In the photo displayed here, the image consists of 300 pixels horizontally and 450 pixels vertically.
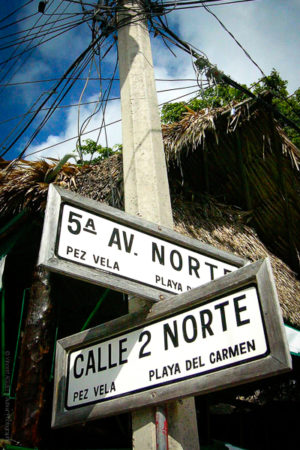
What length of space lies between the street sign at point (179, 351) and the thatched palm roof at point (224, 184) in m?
2.37

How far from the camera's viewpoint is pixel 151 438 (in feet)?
5.59

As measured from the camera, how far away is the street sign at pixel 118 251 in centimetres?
165

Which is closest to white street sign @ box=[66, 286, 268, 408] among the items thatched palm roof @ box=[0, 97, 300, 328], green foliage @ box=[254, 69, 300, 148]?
thatched palm roof @ box=[0, 97, 300, 328]

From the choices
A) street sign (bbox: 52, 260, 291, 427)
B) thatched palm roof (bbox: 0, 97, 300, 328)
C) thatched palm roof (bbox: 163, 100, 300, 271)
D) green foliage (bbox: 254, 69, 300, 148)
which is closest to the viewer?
street sign (bbox: 52, 260, 291, 427)

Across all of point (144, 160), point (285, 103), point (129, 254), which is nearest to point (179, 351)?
point (129, 254)

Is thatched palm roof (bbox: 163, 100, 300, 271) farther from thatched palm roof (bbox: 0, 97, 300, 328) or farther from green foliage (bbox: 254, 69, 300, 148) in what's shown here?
green foliage (bbox: 254, 69, 300, 148)

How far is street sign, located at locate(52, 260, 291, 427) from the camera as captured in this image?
1.48 metres

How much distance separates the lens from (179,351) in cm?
165

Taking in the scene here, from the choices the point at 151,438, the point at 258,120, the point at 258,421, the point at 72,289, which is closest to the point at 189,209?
the point at 258,120

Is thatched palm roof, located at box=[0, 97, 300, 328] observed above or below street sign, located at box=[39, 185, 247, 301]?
above

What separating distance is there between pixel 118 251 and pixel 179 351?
0.47 metres

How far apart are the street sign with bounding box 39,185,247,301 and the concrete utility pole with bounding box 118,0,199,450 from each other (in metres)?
0.16

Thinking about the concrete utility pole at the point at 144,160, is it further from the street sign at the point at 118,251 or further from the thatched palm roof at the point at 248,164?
the thatched palm roof at the point at 248,164

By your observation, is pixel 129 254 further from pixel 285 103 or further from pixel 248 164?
pixel 285 103
